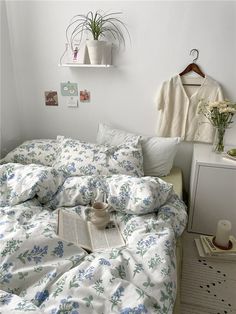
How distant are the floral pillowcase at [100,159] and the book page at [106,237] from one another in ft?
1.69

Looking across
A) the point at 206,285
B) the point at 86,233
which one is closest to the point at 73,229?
the point at 86,233

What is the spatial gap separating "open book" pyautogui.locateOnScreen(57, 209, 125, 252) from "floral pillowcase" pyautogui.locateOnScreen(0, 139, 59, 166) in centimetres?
78

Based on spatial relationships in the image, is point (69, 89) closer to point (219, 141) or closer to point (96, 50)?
point (96, 50)

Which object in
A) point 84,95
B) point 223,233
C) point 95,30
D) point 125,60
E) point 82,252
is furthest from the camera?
point 84,95

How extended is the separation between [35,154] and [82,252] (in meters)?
1.24

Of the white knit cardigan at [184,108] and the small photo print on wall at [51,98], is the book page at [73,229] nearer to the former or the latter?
the white knit cardigan at [184,108]

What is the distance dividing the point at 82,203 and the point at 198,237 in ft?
3.17

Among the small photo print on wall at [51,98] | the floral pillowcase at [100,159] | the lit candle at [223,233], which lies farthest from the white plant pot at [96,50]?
the lit candle at [223,233]

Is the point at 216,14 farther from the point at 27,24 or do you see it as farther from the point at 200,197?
the point at 27,24

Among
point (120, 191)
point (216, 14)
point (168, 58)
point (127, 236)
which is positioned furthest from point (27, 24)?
point (127, 236)

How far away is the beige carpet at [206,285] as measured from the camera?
4.80ft

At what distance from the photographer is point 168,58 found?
2104mm

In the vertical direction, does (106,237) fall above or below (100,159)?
below

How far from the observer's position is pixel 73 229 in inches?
53.6
